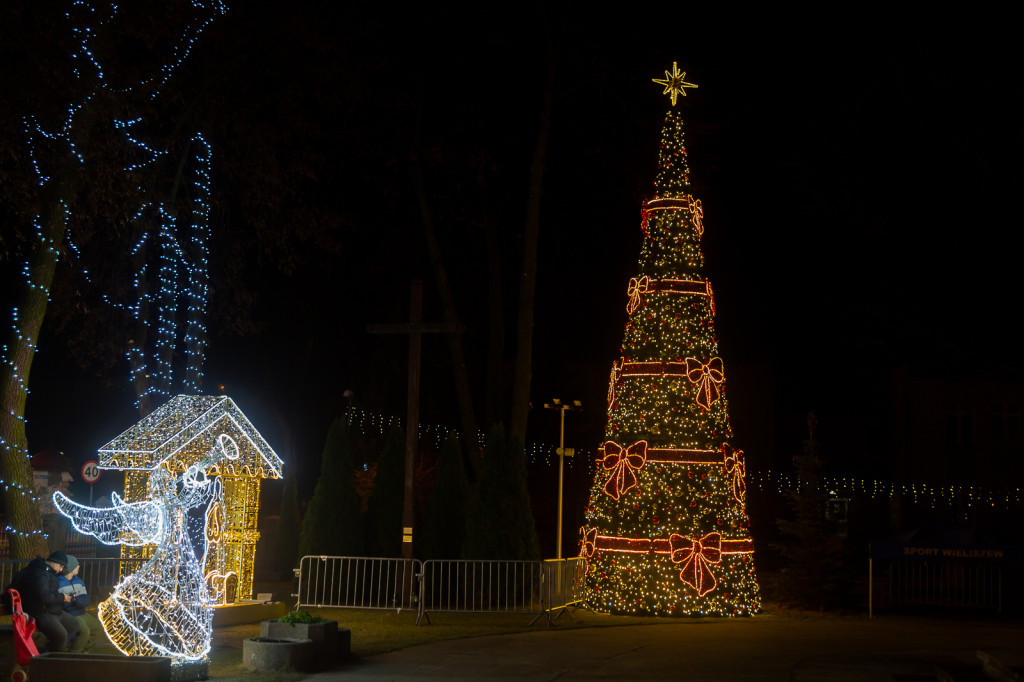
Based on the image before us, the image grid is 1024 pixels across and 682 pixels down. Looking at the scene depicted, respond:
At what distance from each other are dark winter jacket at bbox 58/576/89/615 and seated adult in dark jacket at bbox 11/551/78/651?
0.09m

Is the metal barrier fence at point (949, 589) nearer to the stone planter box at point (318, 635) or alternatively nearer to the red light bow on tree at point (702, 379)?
the red light bow on tree at point (702, 379)

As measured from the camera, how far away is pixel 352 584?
1950 cm

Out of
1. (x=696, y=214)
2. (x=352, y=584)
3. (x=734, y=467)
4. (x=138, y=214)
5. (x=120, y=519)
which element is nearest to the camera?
(x=120, y=519)

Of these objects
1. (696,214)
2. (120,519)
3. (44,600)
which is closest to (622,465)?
(696,214)

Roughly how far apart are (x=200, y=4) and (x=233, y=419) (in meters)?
7.41

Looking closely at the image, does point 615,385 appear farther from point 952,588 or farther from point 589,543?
point 952,588

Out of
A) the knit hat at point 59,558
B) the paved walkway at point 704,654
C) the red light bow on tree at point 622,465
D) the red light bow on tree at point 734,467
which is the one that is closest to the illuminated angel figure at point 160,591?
the knit hat at point 59,558

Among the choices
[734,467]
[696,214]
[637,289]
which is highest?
[696,214]

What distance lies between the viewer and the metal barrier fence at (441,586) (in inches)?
660

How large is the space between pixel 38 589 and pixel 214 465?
194 inches

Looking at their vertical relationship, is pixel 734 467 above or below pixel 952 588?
above

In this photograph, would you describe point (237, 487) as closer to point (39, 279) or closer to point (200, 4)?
point (39, 279)

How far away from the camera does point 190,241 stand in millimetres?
23641

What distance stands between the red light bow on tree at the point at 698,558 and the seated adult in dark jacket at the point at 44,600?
9.59 metres
